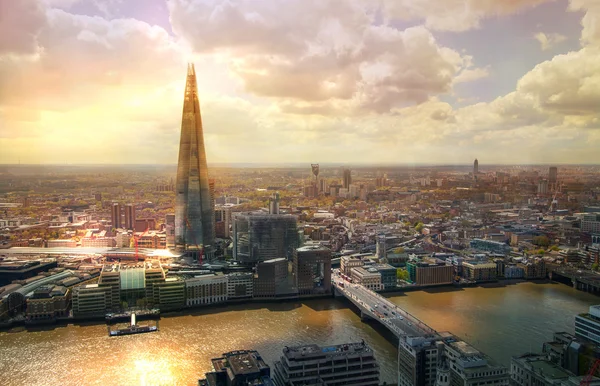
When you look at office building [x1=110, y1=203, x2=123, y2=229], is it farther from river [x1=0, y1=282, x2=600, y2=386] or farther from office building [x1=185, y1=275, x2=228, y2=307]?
river [x1=0, y1=282, x2=600, y2=386]

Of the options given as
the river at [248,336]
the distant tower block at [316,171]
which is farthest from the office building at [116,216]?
the river at [248,336]

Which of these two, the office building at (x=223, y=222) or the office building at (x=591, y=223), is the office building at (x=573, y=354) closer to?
the office building at (x=591, y=223)

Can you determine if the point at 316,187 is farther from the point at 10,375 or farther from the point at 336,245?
the point at 10,375

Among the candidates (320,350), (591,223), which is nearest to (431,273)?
(320,350)

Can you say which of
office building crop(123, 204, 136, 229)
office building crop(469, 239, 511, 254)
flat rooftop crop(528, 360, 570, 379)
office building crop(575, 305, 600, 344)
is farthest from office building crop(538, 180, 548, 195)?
office building crop(123, 204, 136, 229)

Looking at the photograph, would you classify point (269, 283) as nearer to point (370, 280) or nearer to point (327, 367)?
point (370, 280)

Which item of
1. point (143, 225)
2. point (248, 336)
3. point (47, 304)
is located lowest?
point (248, 336)
